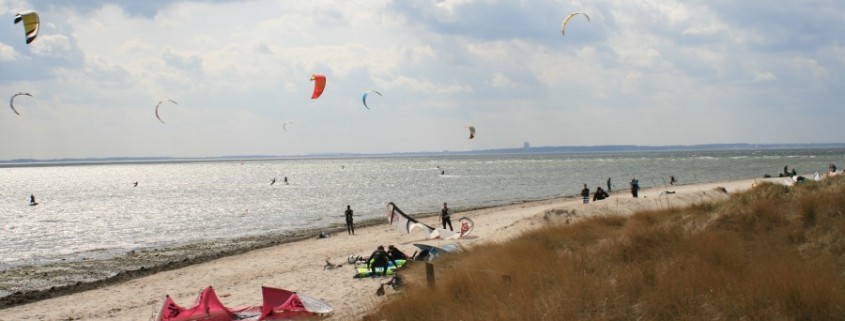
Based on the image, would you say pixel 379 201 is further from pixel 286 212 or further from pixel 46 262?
pixel 46 262

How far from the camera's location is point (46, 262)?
2242cm

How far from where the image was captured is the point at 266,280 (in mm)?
15562

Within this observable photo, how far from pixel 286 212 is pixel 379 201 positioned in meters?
8.75

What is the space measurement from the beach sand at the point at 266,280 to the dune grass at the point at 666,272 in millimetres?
1847

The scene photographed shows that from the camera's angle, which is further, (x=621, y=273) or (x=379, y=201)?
(x=379, y=201)

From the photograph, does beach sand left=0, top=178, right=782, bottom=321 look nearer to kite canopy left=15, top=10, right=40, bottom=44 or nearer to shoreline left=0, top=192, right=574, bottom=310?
shoreline left=0, top=192, right=574, bottom=310

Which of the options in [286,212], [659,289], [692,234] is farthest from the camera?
[286,212]

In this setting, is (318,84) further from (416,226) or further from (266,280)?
(266,280)

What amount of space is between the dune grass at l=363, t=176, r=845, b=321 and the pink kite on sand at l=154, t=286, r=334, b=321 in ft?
5.78

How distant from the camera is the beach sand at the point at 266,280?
506 inches

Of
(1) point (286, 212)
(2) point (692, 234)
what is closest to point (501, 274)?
(2) point (692, 234)

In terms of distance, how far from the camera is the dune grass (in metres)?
6.01

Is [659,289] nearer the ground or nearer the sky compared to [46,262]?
nearer the sky

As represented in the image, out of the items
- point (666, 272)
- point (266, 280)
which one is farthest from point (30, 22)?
point (666, 272)
